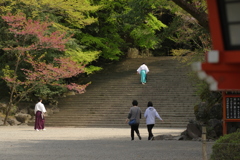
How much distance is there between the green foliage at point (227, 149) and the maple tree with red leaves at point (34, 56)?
21301 millimetres

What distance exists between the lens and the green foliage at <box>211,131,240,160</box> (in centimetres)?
1052

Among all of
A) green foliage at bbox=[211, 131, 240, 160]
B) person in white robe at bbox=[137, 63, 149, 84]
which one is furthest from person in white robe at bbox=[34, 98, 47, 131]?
green foliage at bbox=[211, 131, 240, 160]

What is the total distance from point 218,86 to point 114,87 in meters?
32.0

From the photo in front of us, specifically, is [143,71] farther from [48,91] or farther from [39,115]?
[39,115]

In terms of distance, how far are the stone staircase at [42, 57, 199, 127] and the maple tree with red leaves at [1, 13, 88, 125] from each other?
6.38 ft

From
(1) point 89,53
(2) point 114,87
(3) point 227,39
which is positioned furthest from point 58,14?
(3) point 227,39

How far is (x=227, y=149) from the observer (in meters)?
10.6

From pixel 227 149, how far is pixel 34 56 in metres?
22.9

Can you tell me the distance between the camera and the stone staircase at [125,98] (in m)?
30.7

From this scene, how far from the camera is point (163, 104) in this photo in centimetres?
3238

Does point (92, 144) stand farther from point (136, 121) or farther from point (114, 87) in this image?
point (114, 87)

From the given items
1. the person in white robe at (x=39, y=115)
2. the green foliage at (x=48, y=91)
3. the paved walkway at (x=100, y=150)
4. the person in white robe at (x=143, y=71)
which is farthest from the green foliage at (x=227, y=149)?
the person in white robe at (x=143, y=71)

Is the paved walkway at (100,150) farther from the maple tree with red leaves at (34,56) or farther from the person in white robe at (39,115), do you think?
the maple tree with red leaves at (34,56)

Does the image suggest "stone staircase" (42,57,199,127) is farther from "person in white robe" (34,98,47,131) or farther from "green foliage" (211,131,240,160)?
"green foliage" (211,131,240,160)
